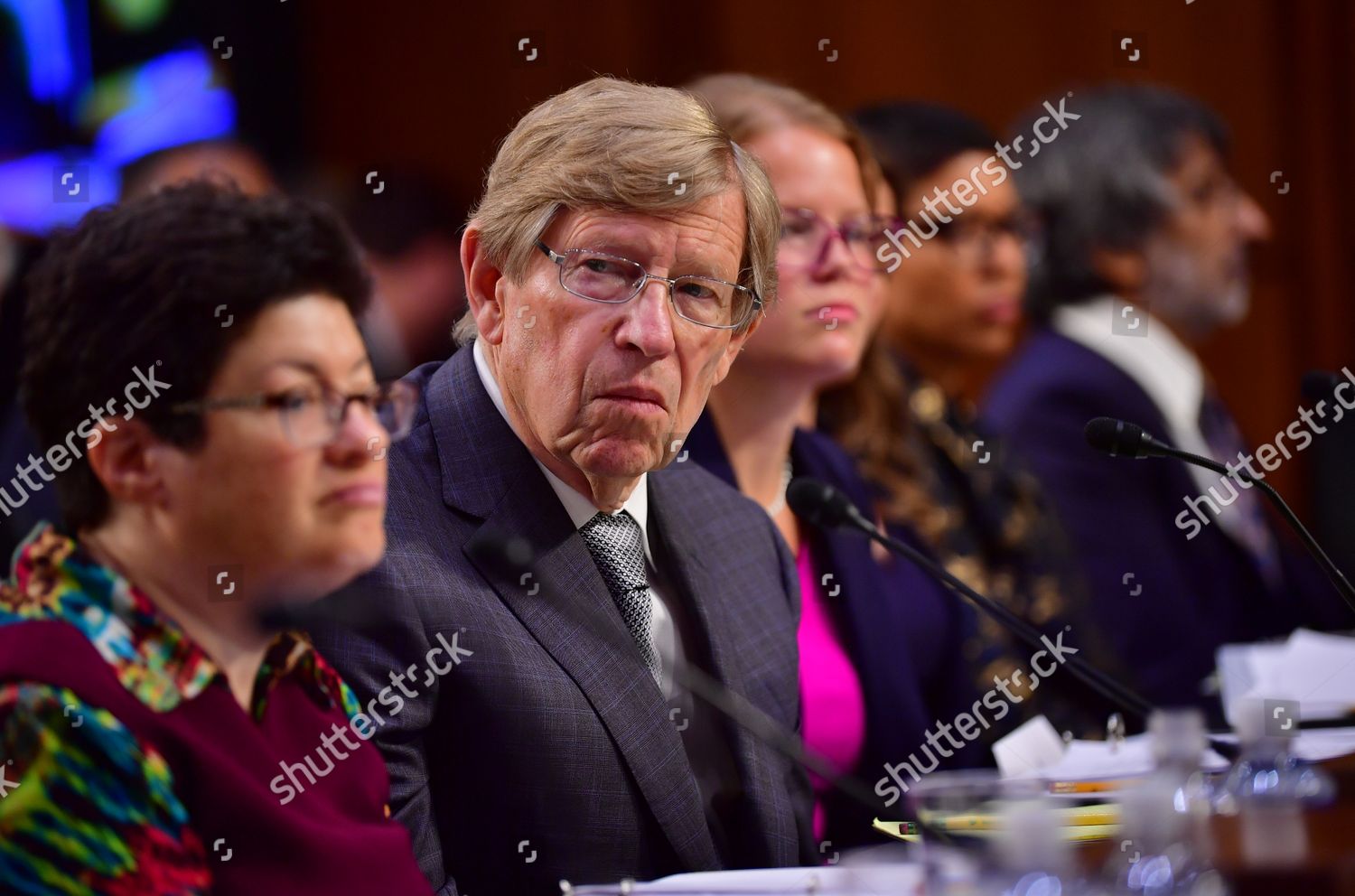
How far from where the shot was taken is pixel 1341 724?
2.06 m

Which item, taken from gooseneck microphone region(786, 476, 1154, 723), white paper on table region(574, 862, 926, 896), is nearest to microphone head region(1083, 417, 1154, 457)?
gooseneck microphone region(786, 476, 1154, 723)

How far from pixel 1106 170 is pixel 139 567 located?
276 cm

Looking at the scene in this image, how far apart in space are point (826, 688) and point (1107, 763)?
415 mm

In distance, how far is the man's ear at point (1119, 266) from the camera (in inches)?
141

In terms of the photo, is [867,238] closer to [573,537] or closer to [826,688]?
[826,688]

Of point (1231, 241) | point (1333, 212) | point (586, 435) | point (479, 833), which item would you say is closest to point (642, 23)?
point (1231, 241)

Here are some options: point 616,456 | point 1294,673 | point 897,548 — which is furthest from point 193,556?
point 1294,673

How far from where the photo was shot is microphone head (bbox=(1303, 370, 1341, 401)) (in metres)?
1.89

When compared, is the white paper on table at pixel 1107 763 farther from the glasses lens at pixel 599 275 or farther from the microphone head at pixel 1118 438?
the glasses lens at pixel 599 275

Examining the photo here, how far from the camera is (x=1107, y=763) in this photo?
185cm

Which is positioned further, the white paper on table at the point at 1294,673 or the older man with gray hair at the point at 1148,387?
the older man with gray hair at the point at 1148,387

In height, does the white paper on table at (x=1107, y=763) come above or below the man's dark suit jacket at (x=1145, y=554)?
above

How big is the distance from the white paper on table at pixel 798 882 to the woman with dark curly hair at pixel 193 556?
0.25 meters

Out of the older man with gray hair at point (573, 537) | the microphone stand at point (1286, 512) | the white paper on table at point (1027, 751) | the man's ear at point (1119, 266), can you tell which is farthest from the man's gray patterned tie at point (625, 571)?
the man's ear at point (1119, 266)
